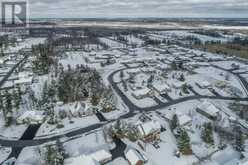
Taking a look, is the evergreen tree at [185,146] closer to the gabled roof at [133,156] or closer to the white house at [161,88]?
the gabled roof at [133,156]

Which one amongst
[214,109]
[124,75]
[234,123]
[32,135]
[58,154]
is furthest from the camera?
[124,75]

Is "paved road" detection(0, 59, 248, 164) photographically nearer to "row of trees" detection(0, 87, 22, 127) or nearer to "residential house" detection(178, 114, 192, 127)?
"row of trees" detection(0, 87, 22, 127)

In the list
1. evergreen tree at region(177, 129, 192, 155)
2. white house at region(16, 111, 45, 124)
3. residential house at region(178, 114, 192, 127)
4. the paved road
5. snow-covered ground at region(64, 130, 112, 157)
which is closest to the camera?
evergreen tree at region(177, 129, 192, 155)

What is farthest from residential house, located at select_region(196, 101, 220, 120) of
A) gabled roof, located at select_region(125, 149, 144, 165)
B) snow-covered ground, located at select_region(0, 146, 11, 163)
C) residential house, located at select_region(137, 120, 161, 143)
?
snow-covered ground, located at select_region(0, 146, 11, 163)

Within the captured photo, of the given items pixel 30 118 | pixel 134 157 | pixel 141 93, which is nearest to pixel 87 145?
pixel 134 157

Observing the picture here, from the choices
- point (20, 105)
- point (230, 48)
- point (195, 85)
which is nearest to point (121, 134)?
point (20, 105)

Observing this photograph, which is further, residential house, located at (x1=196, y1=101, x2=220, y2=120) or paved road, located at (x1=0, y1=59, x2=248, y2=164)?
residential house, located at (x1=196, y1=101, x2=220, y2=120)

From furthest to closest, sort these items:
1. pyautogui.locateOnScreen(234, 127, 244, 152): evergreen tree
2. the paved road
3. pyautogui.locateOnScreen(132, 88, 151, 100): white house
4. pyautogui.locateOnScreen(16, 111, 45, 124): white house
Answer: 1. pyautogui.locateOnScreen(132, 88, 151, 100): white house
2. pyautogui.locateOnScreen(16, 111, 45, 124): white house
3. the paved road
4. pyautogui.locateOnScreen(234, 127, 244, 152): evergreen tree

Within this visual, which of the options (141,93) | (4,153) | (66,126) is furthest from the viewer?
(141,93)

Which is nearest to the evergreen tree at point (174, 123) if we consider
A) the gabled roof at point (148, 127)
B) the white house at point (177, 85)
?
the gabled roof at point (148, 127)

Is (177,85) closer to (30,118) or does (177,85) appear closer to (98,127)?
(98,127)

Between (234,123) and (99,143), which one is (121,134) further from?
(234,123)
